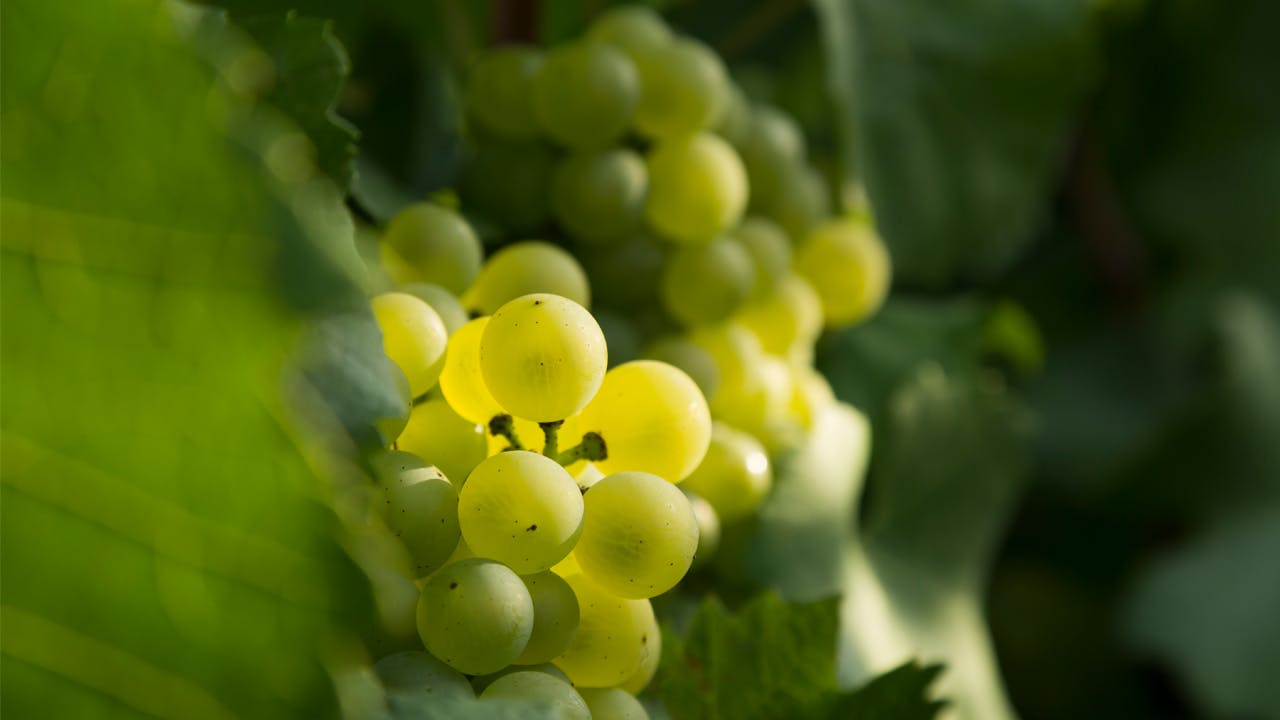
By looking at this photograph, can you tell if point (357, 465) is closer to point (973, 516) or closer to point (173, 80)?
point (173, 80)

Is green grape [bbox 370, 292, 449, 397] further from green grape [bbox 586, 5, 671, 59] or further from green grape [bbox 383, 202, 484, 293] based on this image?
green grape [bbox 586, 5, 671, 59]

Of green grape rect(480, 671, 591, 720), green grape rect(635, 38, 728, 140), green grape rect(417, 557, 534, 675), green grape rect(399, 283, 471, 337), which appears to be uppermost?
green grape rect(635, 38, 728, 140)

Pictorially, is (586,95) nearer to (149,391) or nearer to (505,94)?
(505,94)

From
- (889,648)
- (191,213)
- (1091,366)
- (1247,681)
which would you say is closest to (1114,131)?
(1091,366)

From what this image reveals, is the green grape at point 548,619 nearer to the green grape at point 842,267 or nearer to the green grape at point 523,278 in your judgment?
the green grape at point 523,278

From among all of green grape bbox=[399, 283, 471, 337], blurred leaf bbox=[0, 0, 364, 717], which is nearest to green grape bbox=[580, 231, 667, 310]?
green grape bbox=[399, 283, 471, 337]

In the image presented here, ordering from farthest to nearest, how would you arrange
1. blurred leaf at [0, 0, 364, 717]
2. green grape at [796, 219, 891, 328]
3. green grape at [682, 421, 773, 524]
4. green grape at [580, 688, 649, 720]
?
green grape at [796, 219, 891, 328] < green grape at [682, 421, 773, 524] < green grape at [580, 688, 649, 720] < blurred leaf at [0, 0, 364, 717]
